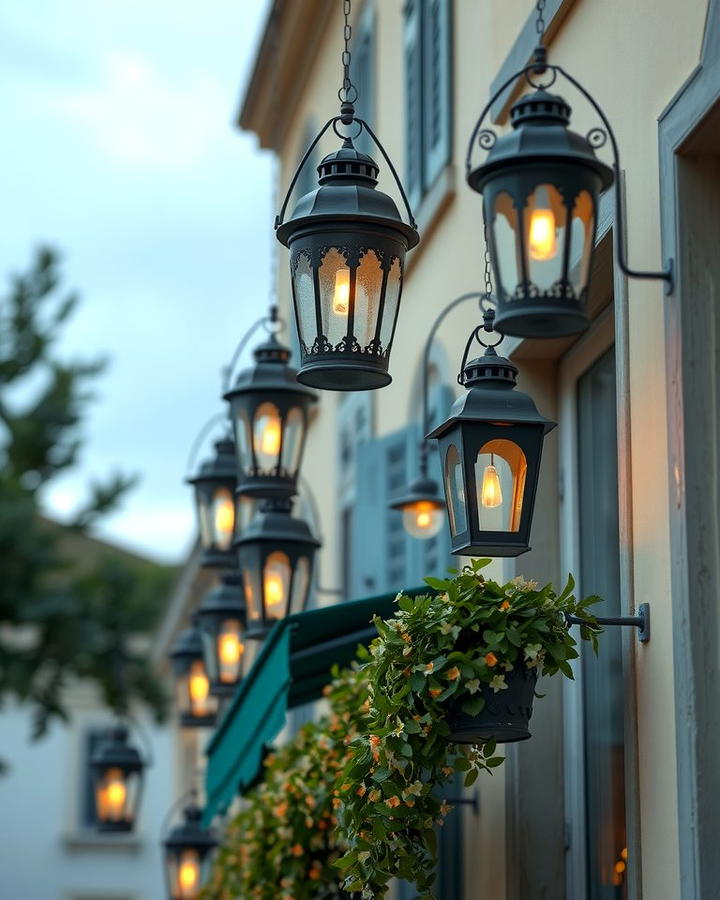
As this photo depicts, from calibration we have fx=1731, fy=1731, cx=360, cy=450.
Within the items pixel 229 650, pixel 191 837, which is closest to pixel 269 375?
pixel 229 650

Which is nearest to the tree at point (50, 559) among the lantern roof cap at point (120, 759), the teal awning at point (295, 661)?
the lantern roof cap at point (120, 759)

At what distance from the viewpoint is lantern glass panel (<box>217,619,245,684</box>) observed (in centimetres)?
967

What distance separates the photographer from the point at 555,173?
4.27 metres

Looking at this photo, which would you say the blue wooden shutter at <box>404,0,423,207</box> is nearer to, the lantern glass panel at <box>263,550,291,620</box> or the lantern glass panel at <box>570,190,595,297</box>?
the lantern glass panel at <box>263,550,291,620</box>

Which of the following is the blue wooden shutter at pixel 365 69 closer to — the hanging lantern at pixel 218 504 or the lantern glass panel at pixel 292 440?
the hanging lantern at pixel 218 504

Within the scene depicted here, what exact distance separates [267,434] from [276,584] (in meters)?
0.86

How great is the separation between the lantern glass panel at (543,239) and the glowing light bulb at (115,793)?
960cm

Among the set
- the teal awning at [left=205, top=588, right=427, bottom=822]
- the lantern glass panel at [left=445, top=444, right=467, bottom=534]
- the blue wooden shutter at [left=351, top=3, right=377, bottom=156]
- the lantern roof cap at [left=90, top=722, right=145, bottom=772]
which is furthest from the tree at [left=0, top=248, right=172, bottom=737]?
the lantern glass panel at [left=445, top=444, right=467, bottom=534]

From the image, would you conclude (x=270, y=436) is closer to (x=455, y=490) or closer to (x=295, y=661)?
(x=295, y=661)

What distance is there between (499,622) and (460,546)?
0.25 m

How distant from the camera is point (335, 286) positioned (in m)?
4.88

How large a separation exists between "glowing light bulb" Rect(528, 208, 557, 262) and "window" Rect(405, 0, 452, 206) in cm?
425

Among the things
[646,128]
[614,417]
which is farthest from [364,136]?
[646,128]

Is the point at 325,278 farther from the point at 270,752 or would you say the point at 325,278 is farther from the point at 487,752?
the point at 270,752
